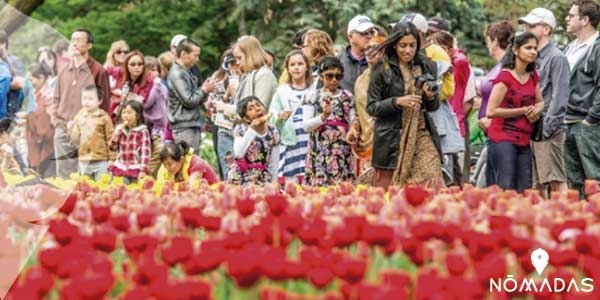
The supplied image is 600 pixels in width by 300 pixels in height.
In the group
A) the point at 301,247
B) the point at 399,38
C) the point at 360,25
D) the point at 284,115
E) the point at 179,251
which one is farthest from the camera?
the point at 360,25

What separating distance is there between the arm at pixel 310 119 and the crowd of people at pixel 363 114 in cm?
1

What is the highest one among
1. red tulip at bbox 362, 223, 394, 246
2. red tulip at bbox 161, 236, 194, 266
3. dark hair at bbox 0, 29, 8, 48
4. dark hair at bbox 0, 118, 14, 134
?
dark hair at bbox 0, 29, 8, 48

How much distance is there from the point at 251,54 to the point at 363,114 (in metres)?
2.05

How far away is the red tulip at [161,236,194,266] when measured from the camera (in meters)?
A: 5.03

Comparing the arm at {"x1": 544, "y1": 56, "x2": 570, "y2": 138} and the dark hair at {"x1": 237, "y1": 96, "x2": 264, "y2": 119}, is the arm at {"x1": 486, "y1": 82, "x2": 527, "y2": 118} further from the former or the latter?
the dark hair at {"x1": 237, "y1": 96, "x2": 264, "y2": 119}

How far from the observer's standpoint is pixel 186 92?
15625 mm

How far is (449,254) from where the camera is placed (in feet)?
16.7

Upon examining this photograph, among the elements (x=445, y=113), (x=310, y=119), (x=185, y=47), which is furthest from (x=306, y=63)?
(x=185, y=47)

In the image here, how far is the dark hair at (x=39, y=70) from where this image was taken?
7.54 meters

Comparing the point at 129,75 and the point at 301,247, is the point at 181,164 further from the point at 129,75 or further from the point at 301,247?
the point at 301,247

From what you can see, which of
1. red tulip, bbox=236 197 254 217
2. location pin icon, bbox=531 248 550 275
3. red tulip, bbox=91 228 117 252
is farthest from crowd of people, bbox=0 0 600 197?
location pin icon, bbox=531 248 550 275

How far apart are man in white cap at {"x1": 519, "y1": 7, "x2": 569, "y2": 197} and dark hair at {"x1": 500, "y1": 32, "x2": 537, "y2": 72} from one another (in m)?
0.49

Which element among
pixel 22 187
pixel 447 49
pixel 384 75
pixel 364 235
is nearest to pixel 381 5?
pixel 447 49

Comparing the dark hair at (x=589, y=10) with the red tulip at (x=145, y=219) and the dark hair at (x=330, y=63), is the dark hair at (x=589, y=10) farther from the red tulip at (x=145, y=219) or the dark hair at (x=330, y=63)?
the red tulip at (x=145, y=219)
